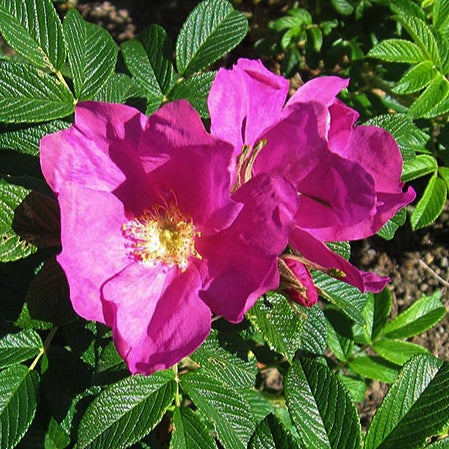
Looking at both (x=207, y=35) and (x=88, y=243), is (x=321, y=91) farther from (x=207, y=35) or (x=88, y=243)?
(x=207, y=35)

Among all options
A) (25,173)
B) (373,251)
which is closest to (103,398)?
(25,173)

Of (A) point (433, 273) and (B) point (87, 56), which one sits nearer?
(B) point (87, 56)

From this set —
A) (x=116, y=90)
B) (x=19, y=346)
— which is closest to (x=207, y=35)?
(x=116, y=90)

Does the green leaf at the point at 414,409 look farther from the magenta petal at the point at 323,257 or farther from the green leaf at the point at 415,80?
the green leaf at the point at 415,80

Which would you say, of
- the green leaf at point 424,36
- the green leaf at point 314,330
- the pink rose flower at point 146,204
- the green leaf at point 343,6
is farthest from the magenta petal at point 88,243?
the green leaf at point 343,6

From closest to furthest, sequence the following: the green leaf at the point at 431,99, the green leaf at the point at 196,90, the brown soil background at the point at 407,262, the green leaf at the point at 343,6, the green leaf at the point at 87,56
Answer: the green leaf at the point at 87,56 < the green leaf at the point at 196,90 < the green leaf at the point at 431,99 < the green leaf at the point at 343,6 < the brown soil background at the point at 407,262

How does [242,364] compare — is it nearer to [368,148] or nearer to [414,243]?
[368,148]
